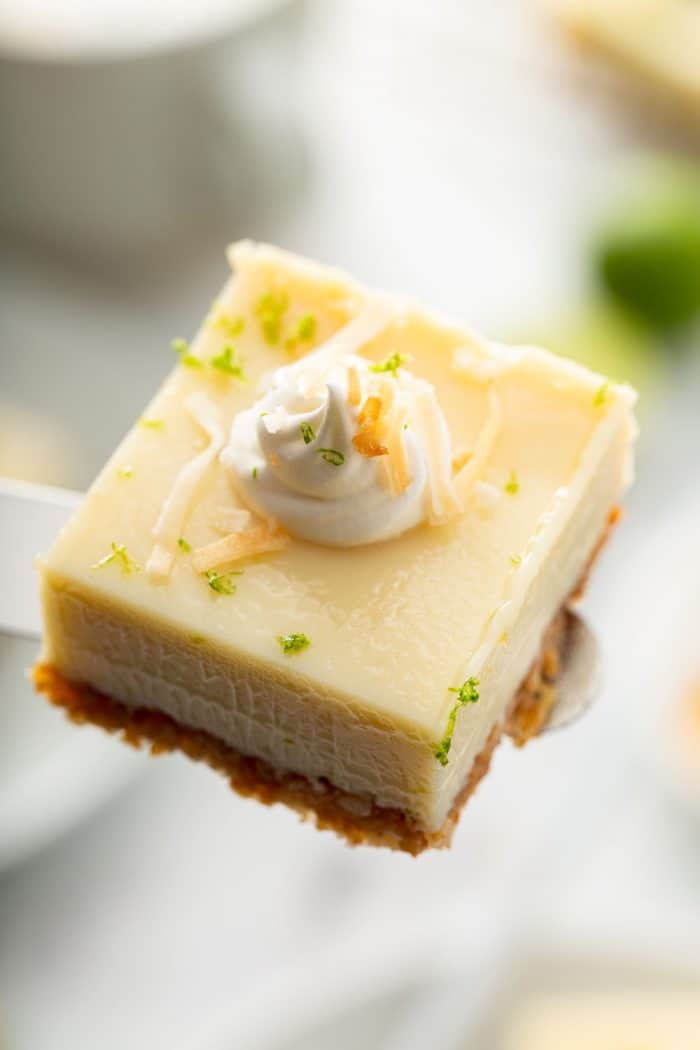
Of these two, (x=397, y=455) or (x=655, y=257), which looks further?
(x=655, y=257)

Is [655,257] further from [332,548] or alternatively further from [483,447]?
[332,548]

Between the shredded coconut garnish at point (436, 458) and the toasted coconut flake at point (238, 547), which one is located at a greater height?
the shredded coconut garnish at point (436, 458)

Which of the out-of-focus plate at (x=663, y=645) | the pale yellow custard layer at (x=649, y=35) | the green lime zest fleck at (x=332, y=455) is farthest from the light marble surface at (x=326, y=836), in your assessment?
the green lime zest fleck at (x=332, y=455)

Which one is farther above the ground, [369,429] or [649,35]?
[649,35]

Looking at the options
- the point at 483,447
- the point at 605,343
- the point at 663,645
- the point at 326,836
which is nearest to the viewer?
the point at 483,447

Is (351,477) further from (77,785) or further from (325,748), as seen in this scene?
(77,785)

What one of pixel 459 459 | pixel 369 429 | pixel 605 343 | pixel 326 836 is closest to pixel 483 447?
pixel 459 459

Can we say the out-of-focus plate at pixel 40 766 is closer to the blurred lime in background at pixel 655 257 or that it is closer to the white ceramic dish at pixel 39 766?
the white ceramic dish at pixel 39 766
